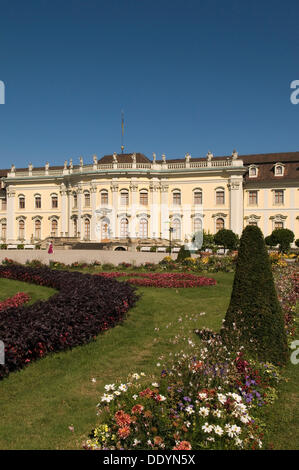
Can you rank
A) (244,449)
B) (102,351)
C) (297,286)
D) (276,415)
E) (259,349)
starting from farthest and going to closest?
(297,286) < (102,351) < (259,349) < (276,415) < (244,449)

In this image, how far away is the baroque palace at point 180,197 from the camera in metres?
38.6

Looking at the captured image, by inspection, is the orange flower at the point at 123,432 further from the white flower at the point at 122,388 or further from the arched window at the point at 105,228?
the arched window at the point at 105,228

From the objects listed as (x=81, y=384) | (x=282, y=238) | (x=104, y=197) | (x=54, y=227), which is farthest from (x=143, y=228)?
(x=81, y=384)

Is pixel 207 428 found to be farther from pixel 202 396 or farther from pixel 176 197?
pixel 176 197

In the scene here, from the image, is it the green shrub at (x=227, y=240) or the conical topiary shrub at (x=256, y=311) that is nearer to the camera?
the conical topiary shrub at (x=256, y=311)

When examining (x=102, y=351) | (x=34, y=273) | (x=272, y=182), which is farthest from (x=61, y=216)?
(x=102, y=351)

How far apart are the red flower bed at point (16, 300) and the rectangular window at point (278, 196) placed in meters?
33.5

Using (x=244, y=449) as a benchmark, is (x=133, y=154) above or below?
above

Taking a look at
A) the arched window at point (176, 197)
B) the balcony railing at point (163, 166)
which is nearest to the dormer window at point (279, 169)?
the balcony railing at point (163, 166)

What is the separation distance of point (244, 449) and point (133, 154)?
38.6 m

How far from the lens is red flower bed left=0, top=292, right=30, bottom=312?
9821mm

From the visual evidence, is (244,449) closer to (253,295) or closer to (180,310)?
(253,295)

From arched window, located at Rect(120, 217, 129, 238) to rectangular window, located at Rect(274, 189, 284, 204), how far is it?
16.6m

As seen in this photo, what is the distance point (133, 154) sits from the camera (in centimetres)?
4044
